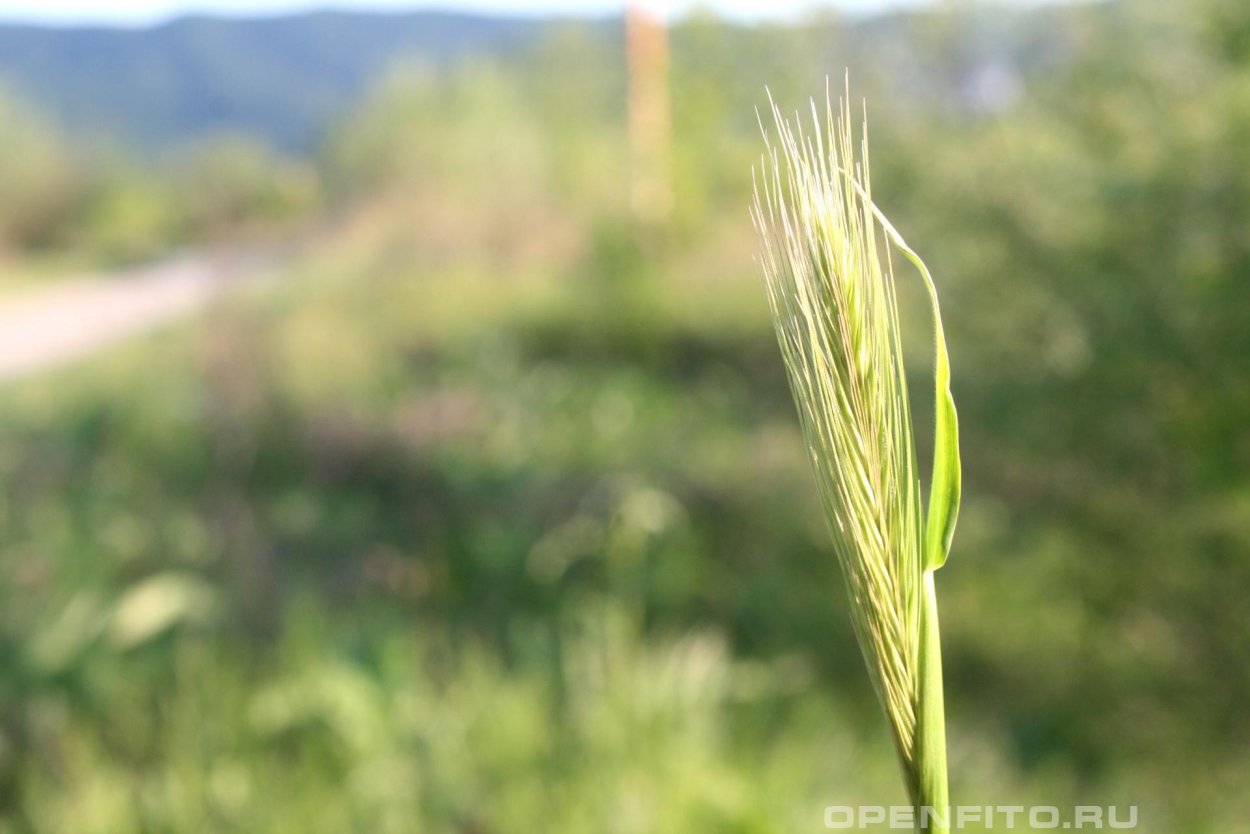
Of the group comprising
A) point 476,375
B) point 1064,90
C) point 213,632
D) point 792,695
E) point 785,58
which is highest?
point 785,58

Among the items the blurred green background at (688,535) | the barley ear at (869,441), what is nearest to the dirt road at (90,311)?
the blurred green background at (688,535)

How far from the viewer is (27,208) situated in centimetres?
1375

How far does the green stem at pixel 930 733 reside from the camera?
49 centimetres

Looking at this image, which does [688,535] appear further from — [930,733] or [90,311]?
[90,311]

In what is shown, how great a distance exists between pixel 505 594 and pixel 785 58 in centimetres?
649

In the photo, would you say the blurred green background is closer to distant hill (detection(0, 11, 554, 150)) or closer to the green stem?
the green stem

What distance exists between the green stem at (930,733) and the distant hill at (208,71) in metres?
12.0

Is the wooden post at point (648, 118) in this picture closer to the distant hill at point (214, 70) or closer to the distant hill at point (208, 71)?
the distant hill at point (214, 70)

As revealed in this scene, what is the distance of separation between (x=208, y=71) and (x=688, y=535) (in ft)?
29.5

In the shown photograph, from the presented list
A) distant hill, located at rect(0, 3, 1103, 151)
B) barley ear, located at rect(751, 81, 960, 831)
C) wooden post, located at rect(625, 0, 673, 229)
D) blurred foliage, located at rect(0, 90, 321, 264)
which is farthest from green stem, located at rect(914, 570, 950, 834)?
distant hill, located at rect(0, 3, 1103, 151)

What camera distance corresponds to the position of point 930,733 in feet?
1.65

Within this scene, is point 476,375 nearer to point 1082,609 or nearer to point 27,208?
point 1082,609

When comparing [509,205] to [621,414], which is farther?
[509,205]

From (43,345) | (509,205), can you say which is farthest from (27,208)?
(509,205)
